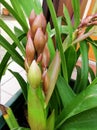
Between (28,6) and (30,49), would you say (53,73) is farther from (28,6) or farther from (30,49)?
(28,6)

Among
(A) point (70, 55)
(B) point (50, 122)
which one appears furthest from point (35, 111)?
(A) point (70, 55)

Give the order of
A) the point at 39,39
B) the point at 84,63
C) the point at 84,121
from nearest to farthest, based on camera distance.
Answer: the point at 39,39
the point at 84,121
the point at 84,63

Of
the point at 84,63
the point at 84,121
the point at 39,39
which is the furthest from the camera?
the point at 84,63

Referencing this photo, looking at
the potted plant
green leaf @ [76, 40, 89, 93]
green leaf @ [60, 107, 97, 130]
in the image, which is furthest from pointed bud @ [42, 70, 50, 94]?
green leaf @ [76, 40, 89, 93]

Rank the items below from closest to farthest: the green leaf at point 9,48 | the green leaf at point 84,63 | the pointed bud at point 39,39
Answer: the pointed bud at point 39,39, the green leaf at point 9,48, the green leaf at point 84,63

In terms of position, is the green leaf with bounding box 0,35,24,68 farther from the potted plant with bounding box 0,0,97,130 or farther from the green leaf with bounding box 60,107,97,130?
the green leaf with bounding box 60,107,97,130

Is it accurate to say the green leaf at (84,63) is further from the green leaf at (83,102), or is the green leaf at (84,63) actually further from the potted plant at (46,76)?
the green leaf at (83,102)

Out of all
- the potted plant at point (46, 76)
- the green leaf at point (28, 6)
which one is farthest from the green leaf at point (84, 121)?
the green leaf at point (28, 6)

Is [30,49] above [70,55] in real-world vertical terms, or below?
above
